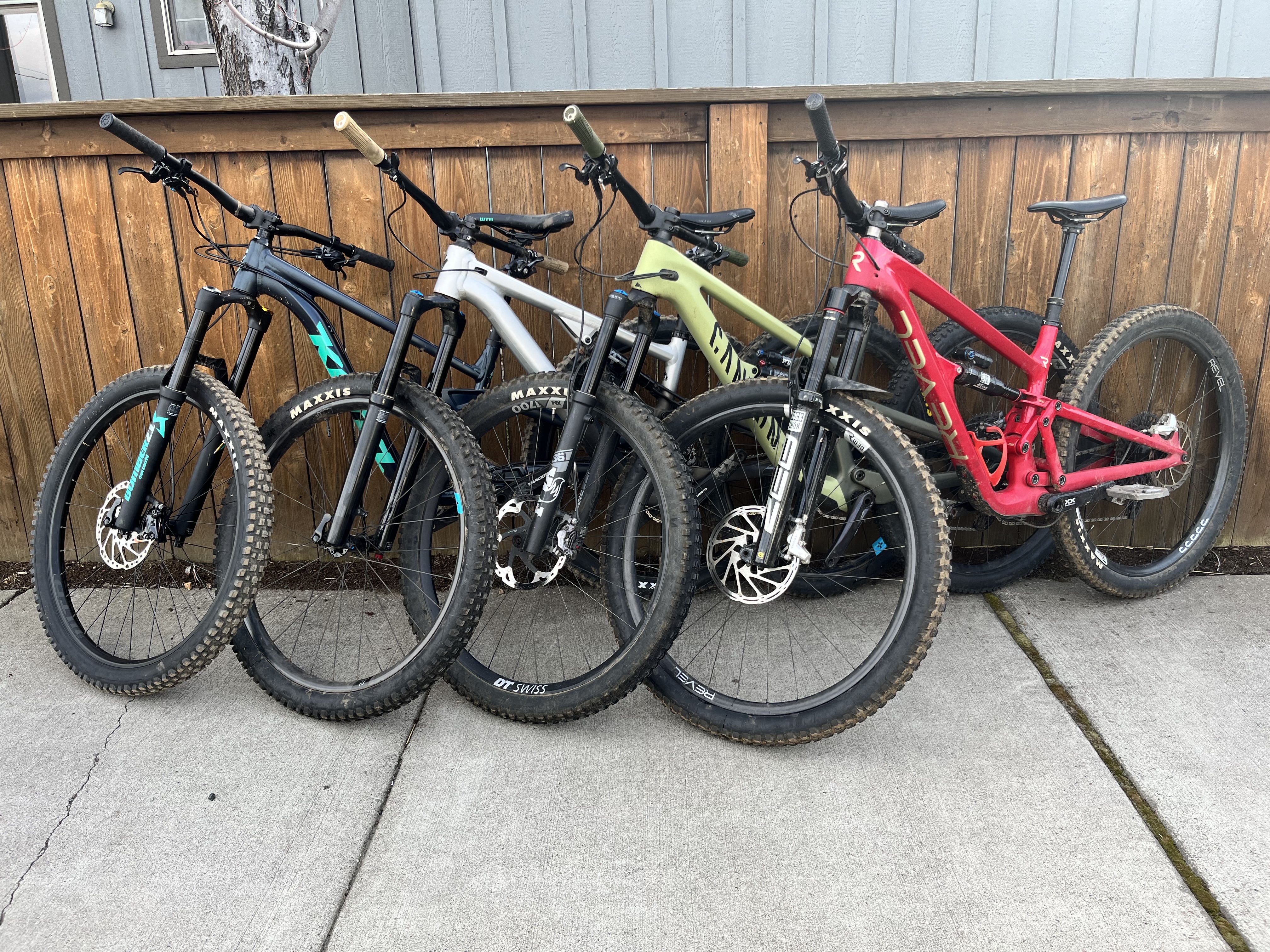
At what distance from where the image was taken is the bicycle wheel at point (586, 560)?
211cm

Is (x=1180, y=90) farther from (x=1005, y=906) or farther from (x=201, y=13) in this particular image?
(x=201, y=13)

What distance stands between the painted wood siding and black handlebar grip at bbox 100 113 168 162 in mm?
2233

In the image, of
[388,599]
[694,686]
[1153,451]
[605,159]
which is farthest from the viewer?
[388,599]

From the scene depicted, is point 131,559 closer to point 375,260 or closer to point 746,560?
point 375,260

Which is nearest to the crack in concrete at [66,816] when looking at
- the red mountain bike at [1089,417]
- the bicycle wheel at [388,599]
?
the bicycle wheel at [388,599]

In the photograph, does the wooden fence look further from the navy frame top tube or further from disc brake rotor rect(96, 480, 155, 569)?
disc brake rotor rect(96, 480, 155, 569)

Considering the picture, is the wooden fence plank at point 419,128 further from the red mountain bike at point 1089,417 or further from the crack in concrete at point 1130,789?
the crack in concrete at point 1130,789

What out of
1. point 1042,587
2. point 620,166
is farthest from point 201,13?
point 1042,587

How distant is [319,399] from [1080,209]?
226cm

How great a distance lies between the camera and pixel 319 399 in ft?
7.58

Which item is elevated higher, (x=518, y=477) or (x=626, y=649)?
(x=518, y=477)

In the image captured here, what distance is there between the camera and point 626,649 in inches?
84.4

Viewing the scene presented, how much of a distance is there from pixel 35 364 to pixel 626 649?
98.3 inches

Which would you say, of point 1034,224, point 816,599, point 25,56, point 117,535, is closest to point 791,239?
point 1034,224
